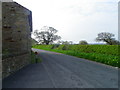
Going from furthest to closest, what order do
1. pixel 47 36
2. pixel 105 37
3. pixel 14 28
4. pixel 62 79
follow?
pixel 47 36 → pixel 105 37 → pixel 14 28 → pixel 62 79

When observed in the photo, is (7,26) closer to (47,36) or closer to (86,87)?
(86,87)

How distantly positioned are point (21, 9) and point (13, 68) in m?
6.42

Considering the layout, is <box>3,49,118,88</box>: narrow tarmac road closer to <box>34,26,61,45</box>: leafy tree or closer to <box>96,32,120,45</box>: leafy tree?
<box>96,32,120,45</box>: leafy tree

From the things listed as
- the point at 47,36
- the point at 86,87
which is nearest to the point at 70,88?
the point at 86,87

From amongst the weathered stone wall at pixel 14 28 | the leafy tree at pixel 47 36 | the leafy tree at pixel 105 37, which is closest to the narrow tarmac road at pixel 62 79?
the weathered stone wall at pixel 14 28

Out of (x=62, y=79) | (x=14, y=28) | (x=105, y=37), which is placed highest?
(x=105, y=37)

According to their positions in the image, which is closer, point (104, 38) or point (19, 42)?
point (19, 42)

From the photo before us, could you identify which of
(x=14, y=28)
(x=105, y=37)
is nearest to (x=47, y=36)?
(x=105, y=37)

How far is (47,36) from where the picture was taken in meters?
56.8

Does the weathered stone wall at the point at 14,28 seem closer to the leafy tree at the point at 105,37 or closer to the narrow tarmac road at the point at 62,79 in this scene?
the narrow tarmac road at the point at 62,79

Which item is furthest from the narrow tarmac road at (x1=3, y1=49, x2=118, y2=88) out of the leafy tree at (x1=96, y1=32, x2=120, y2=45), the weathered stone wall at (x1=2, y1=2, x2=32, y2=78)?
the leafy tree at (x1=96, y1=32, x2=120, y2=45)

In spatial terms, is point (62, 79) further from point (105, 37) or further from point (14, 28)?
point (105, 37)

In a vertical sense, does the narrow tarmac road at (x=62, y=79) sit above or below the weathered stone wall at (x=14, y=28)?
below

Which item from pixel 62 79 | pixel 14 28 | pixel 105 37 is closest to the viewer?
pixel 62 79
